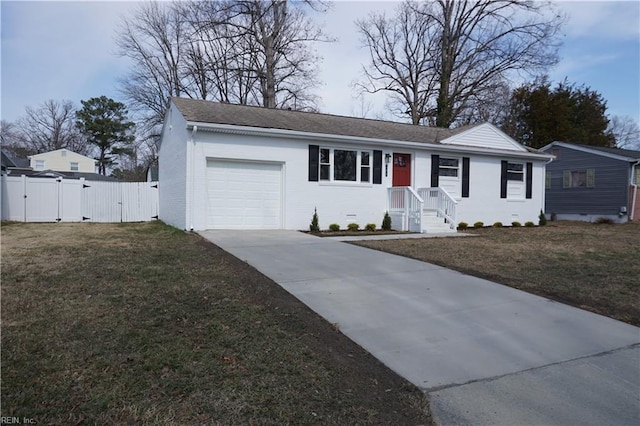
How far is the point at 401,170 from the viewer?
47.1 ft

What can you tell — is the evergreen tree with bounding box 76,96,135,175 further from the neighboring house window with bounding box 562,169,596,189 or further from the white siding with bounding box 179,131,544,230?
the neighboring house window with bounding box 562,169,596,189

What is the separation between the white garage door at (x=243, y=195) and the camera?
11.7 m

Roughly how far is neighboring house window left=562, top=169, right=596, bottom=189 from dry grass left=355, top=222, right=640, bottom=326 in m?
12.2

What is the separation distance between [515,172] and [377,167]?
693cm

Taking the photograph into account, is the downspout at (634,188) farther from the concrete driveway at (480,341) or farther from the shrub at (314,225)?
the concrete driveway at (480,341)

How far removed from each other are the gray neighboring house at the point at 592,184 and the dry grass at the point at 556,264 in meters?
11.3

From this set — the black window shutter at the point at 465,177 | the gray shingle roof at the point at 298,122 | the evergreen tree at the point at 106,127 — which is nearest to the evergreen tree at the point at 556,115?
the gray shingle roof at the point at 298,122

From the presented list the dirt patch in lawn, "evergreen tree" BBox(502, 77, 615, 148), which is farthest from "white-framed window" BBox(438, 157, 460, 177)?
"evergreen tree" BBox(502, 77, 615, 148)

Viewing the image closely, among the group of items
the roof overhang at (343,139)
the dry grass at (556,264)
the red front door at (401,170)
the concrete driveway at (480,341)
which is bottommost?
the concrete driveway at (480,341)

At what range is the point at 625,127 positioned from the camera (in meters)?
52.4

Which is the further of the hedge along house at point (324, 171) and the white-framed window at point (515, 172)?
the white-framed window at point (515, 172)

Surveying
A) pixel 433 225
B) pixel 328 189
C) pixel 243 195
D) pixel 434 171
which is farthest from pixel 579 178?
pixel 243 195

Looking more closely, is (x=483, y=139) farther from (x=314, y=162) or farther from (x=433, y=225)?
(x=314, y=162)

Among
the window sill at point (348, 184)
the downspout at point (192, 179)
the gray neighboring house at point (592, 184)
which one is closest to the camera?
the downspout at point (192, 179)
